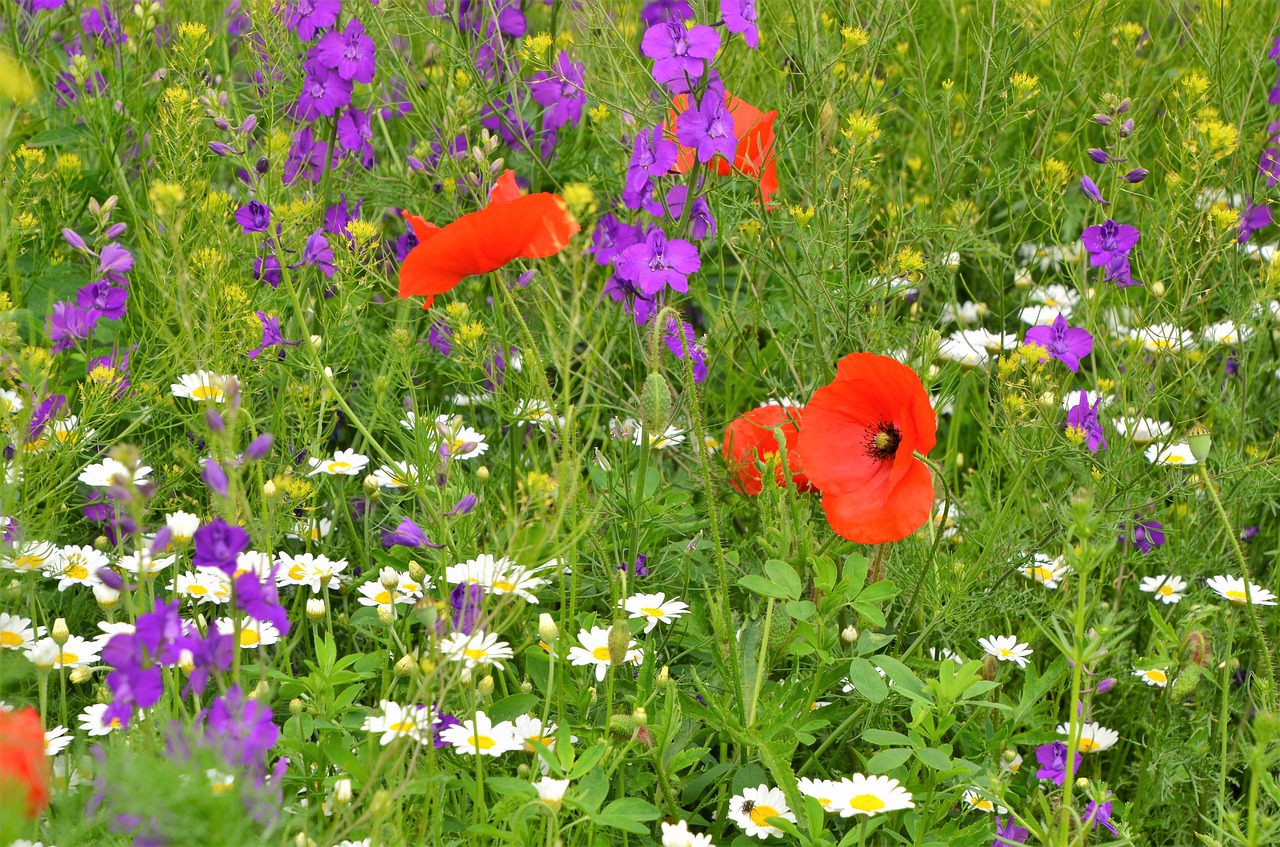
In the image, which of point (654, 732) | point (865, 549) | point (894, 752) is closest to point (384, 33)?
point (865, 549)

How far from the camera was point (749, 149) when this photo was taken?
229 cm

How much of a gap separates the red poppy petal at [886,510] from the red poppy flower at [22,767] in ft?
3.99

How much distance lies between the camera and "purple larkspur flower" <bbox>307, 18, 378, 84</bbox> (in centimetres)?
241

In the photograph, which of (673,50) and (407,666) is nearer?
(407,666)

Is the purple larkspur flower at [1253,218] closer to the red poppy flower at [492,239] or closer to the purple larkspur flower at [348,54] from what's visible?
the red poppy flower at [492,239]

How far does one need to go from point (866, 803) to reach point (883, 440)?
726mm

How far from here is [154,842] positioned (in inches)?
40.8

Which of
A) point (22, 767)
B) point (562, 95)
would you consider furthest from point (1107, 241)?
point (22, 767)

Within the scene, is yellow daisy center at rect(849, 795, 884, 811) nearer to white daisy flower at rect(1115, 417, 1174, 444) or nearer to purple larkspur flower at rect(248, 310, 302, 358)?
white daisy flower at rect(1115, 417, 1174, 444)

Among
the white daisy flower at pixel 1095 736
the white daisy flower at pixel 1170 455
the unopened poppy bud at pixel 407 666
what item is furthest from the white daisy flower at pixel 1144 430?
the unopened poppy bud at pixel 407 666

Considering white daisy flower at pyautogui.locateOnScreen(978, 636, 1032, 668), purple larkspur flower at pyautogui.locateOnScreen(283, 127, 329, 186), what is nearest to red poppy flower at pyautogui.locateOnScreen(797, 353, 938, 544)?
white daisy flower at pyautogui.locateOnScreen(978, 636, 1032, 668)

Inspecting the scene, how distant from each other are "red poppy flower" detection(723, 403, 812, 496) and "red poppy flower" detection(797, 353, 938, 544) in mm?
123

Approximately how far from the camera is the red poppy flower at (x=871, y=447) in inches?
73.0

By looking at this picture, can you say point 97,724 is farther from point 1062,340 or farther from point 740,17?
point 1062,340
